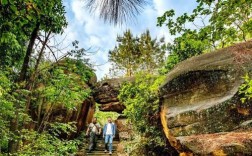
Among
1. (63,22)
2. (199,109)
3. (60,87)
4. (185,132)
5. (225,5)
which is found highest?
(63,22)

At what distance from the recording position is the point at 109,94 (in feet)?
59.5

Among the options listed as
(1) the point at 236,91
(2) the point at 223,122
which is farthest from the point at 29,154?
(1) the point at 236,91

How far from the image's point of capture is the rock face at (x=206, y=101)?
6.23m

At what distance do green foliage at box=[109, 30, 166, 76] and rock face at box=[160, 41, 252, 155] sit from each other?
1927 cm

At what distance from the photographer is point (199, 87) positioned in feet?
25.0

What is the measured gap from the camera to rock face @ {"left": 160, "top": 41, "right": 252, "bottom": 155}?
6.23m

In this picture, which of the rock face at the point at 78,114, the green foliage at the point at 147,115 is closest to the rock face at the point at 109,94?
the rock face at the point at 78,114

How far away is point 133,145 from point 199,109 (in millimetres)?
4223

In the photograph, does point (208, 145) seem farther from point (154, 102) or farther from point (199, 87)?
point (154, 102)

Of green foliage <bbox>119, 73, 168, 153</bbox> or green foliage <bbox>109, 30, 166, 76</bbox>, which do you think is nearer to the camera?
green foliage <bbox>119, 73, 168, 153</bbox>

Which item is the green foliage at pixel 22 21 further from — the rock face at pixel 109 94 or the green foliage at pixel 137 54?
the green foliage at pixel 137 54

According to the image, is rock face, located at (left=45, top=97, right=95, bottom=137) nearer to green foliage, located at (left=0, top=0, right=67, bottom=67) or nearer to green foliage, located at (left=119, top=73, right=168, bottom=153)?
green foliage, located at (left=119, top=73, right=168, bottom=153)

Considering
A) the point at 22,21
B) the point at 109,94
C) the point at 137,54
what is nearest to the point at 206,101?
the point at 22,21

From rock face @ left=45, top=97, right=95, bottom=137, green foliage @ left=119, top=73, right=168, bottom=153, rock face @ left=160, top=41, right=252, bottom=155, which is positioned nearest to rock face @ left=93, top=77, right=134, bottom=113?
rock face @ left=45, top=97, right=95, bottom=137
